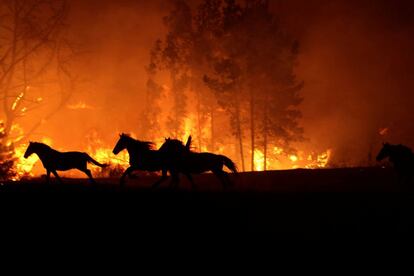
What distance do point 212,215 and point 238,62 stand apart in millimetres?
31929

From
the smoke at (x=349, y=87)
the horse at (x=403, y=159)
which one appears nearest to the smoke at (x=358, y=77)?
the smoke at (x=349, y=87)

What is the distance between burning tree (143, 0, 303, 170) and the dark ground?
26.0m

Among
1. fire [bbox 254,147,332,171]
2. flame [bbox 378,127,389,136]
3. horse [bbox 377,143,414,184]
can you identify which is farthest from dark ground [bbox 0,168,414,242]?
fire [bbox 254,147,332,171]

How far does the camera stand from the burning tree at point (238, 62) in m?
38.8

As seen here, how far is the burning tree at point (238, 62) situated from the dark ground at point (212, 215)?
25961mm

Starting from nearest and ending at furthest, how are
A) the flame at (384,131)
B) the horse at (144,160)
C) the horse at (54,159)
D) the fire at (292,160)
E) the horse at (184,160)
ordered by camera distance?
the horse at (144,160)
the horse at (184,160)
the horse at (54,159)
the flame at (384,131)
the fire at (292,160)

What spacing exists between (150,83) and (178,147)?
44.8 m

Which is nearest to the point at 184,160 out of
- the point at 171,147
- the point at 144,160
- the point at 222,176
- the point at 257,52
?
the point at 171,147

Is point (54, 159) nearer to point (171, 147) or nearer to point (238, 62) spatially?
point (171, 147)

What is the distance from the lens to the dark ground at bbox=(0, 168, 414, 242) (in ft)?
29.8

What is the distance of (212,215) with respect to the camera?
10344 millimetres

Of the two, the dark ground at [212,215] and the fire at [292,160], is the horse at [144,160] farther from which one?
the fire at [292,160]

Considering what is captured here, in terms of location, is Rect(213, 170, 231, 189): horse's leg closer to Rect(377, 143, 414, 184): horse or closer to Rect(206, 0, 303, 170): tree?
Rect(377, 143, 414, 184): horse

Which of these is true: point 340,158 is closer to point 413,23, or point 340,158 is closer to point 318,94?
point 318,94
